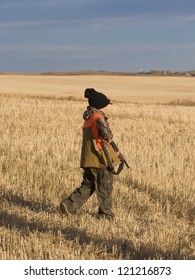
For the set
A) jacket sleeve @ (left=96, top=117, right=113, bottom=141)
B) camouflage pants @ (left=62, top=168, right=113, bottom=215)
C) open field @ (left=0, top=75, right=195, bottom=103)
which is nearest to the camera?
jacket sleeve @ (left=96, top=117, right=113, bottom=141)

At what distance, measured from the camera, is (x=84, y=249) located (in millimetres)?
5117

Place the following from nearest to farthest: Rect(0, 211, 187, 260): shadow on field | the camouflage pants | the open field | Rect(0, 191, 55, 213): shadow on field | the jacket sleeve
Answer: Rect(0, 211, 187, 260): shadow on field < the jacket sleeve < the camouflage pants < Rect(0, 191, 55, 213): shadow on field < the open field

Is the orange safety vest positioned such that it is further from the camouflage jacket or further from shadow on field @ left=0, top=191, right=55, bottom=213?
shadow on field @ left=0, top=191, right=55, bottom=213

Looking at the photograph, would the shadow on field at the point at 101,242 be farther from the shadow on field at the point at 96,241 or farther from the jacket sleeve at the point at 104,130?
the jacket sleeve at the point at 104,130

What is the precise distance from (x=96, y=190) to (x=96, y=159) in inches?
15.9

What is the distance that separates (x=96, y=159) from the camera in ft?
21.2

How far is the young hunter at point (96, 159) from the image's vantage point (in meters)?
6.43

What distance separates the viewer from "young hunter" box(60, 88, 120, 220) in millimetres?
6426

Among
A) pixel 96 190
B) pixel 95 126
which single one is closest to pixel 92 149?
pixel 95 126

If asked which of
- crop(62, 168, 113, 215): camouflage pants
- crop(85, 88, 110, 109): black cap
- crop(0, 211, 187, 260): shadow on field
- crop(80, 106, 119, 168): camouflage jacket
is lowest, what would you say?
crop(0, 211, 187, 260): shadow on field

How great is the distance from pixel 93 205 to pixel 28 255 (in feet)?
7.69

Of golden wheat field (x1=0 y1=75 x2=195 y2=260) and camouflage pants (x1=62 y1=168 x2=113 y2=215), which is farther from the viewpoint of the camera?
camouflage pants (x1=62 y1=168 x2=113 y2=215)

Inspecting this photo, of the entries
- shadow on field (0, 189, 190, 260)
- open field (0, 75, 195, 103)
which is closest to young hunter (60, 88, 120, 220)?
shadow on field (0, 189, 190, 260)

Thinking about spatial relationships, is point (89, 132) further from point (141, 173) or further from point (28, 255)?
point (141, 173)
